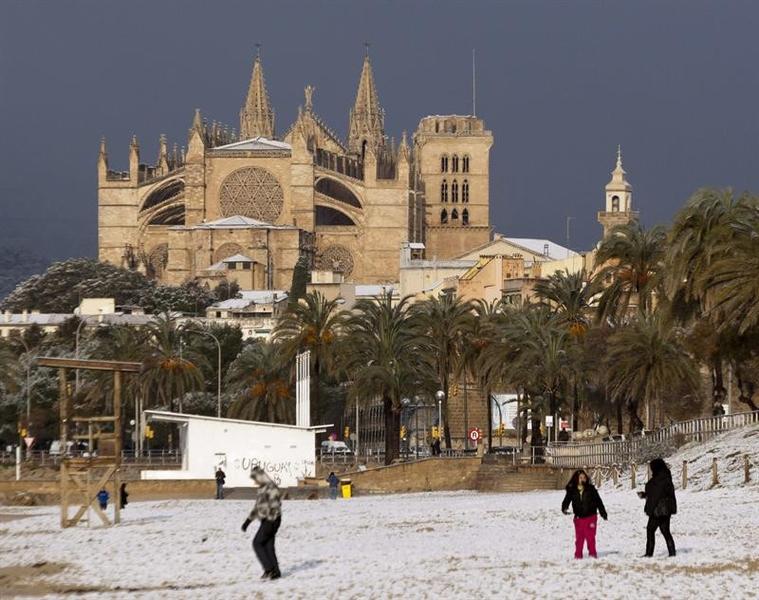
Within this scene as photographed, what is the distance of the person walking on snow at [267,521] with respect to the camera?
23.5 m

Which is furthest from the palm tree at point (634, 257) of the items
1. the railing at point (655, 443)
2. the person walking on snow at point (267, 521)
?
the person walking on snow at point (267, 521)

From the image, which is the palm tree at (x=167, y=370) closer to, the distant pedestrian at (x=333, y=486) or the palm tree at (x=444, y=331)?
the palm tree at (x=444, y=331)

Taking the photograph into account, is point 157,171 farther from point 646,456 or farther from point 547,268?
point 646,456

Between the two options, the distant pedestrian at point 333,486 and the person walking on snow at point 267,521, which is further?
the distant pedestrian at point 333,486

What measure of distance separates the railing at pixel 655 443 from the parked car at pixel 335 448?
30.3m

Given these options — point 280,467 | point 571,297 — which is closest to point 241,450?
point 280,467

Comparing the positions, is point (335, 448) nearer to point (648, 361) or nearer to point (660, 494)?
point (648, 361)

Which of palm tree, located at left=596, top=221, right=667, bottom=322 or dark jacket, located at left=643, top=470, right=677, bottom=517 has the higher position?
palm tree, located at left=596, top=221, right=667, bottom=322

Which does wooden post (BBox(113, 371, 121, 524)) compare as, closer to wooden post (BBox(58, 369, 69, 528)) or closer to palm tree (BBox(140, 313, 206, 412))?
wooden post (BBox(58, 369, 69, 528))

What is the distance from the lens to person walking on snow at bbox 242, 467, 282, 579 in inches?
926

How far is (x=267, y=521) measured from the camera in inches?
925

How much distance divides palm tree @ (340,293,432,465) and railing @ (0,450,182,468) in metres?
8.81

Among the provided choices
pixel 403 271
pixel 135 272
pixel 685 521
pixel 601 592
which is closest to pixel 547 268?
pixel 403 271

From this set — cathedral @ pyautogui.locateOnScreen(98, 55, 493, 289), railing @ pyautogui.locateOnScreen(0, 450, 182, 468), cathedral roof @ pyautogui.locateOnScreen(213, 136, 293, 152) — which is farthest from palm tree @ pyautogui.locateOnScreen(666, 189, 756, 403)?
cathedral roof @ pyautogui.locateOnScreen(213, 136, 293, 152)
